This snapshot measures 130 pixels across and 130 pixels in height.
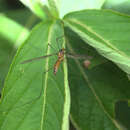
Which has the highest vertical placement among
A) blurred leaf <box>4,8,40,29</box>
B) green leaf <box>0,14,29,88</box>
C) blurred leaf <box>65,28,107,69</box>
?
blurred leaf <box>4,8,40,29</box>

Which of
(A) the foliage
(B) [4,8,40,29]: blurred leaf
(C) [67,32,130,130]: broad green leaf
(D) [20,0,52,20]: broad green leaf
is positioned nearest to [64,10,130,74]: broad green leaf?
(A) the foliage

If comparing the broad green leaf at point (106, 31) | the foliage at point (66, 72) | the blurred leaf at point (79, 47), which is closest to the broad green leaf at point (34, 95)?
the foliage at point (66, 72)

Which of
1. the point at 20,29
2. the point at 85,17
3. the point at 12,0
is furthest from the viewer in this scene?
the point at 12,0

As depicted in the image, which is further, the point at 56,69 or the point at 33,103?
the point at 56,69

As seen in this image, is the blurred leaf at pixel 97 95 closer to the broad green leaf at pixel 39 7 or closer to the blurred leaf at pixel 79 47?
the blurred leaf at pixel 79 47

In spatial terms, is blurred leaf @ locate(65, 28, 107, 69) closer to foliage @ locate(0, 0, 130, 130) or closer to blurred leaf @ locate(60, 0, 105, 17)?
foliage @ locate(0, 0, 130, 130)

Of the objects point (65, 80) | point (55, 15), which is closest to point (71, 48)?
point (55, 15)

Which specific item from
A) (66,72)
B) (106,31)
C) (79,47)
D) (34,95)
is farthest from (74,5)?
(34,95)

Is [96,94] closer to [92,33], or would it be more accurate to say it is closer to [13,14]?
[92,33]
